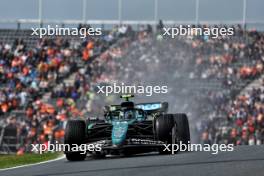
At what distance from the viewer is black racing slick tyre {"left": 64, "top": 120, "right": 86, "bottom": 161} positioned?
54.5 feet

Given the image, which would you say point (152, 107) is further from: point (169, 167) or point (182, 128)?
point (169, 167)

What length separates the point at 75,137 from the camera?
54.6 feet

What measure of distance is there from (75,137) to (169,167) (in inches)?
145

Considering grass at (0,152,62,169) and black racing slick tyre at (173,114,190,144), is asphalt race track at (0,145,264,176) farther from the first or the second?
grass at (0,152,62,169)

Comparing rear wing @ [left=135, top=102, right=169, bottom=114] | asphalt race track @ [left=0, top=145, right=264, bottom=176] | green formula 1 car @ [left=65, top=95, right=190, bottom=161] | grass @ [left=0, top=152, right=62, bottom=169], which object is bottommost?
grass @ [left=0, top=152, right=62, bottom=169]

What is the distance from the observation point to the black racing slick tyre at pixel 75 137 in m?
16.6

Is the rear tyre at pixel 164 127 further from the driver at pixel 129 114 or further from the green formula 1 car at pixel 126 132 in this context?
the driver at pixel 129 114

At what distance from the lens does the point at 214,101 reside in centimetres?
2983

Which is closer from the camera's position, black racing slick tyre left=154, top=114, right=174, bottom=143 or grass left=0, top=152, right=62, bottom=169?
black racing slick tyre left=154, top=114, right=174, bottom=143

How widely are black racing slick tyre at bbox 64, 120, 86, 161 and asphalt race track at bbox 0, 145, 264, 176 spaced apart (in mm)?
849

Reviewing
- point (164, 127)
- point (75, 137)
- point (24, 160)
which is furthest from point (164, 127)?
point (24, 160)

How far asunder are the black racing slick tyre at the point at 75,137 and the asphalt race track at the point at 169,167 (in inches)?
33.4

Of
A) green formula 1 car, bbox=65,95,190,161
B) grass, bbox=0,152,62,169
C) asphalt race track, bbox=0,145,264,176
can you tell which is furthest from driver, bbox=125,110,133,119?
grass, bbox=0,152,62,169

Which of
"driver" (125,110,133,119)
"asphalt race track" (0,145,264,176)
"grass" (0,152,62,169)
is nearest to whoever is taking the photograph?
"asphalt race track" (0,145,264,176)
